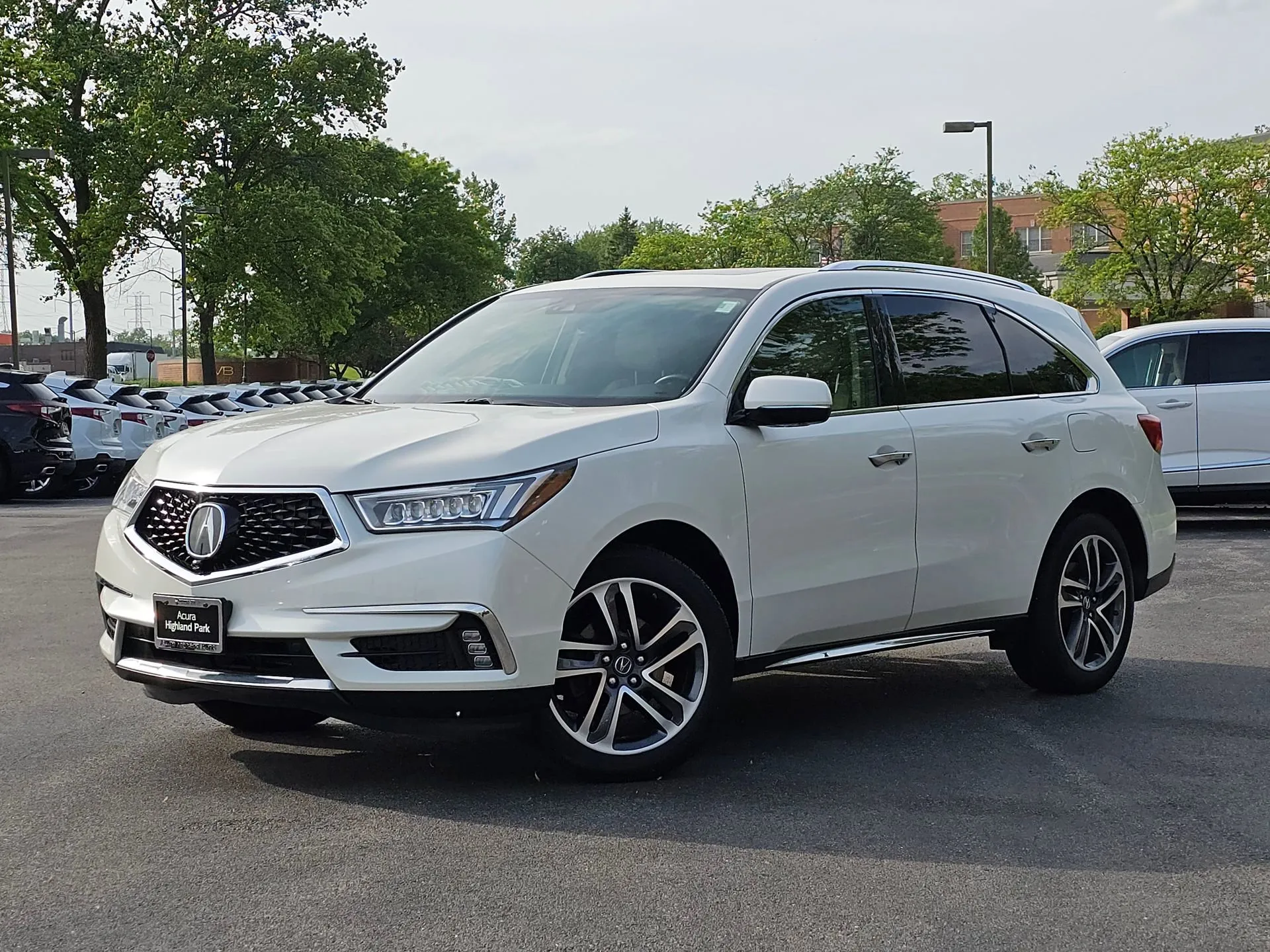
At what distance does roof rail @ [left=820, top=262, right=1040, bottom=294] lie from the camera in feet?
21.3

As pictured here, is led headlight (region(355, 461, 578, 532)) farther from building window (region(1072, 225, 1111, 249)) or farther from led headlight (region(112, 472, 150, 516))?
building window (region(1072, 225, 1111, 249))

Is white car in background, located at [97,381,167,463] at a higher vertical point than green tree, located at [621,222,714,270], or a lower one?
lower

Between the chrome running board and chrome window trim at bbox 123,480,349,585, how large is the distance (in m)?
1.75

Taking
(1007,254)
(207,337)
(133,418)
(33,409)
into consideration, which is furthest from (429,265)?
(33,409)

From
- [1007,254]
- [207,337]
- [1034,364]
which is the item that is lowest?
[1034,364]

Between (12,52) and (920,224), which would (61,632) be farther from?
(920,224)

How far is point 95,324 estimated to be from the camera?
4466cm

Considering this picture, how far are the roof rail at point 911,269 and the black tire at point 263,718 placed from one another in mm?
2696

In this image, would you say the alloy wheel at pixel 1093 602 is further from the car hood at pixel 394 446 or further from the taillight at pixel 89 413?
the taillight at pixel 89 413

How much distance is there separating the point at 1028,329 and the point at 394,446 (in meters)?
3.34

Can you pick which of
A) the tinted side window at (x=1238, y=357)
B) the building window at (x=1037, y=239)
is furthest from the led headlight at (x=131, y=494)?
the building window at (x=1037, y=239)

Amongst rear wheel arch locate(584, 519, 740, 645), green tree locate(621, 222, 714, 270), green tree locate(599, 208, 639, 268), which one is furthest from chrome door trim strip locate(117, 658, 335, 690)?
green tree locate(599, 208, 639, 268)

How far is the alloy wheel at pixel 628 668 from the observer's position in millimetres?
5145

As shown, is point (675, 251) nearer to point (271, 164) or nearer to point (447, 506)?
point (271, 164)
